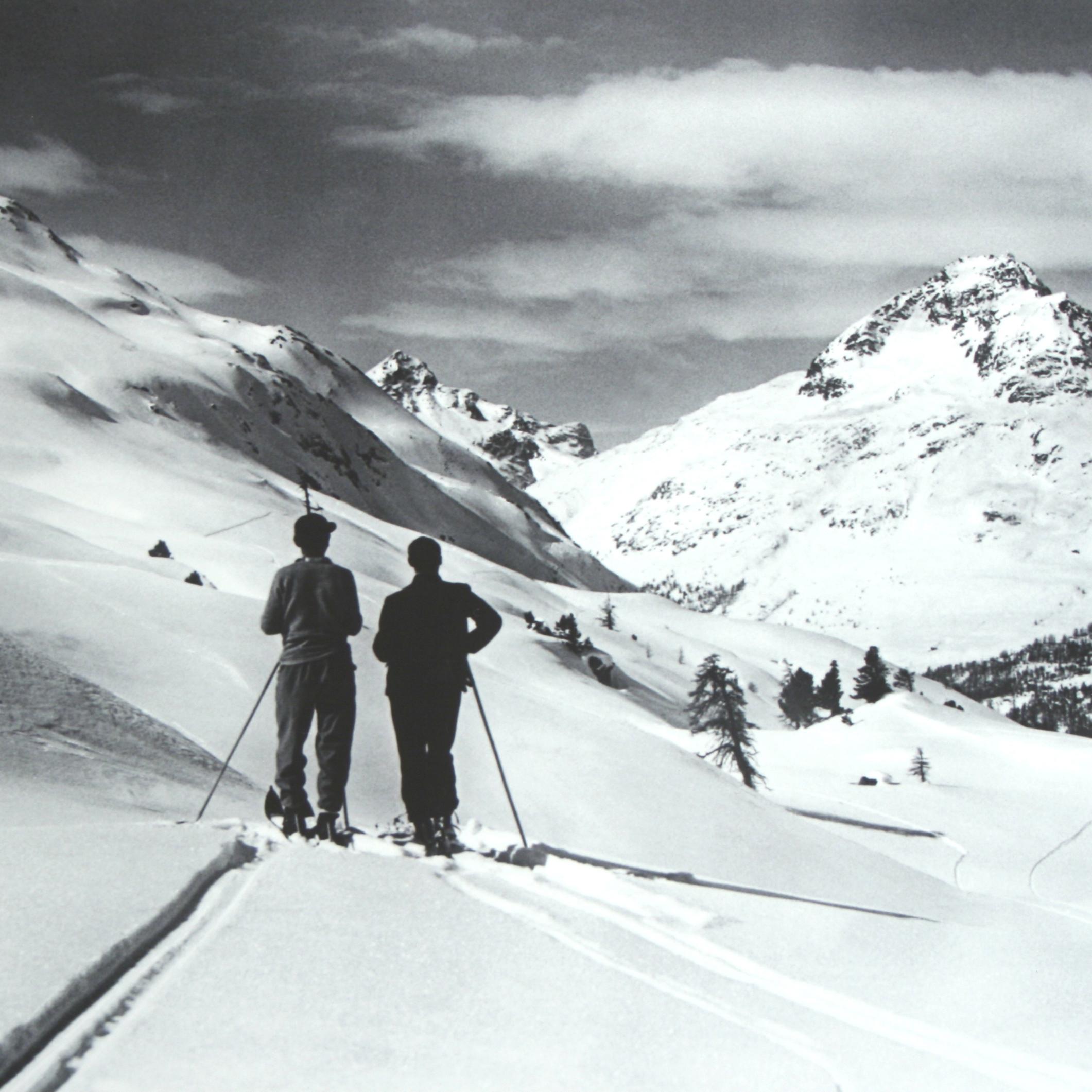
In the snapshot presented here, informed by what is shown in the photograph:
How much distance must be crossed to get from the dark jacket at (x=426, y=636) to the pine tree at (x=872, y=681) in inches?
5028

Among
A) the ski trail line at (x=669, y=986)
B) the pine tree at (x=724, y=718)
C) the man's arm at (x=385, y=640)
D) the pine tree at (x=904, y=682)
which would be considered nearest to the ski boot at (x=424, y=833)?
the man's arm at (x=385, y=640)

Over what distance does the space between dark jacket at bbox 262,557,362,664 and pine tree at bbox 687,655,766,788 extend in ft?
137

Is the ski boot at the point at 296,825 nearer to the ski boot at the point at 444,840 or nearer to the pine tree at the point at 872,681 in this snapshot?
the ski boot at the point at 444,840

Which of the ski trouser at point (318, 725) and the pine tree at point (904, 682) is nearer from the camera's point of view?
the ski trouser at point (318, 725)

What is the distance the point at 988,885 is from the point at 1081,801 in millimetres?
23989

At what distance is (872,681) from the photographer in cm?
13325

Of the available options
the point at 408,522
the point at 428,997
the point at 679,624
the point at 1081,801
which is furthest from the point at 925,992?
the point at 408,522

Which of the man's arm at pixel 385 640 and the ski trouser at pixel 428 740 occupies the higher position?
the man's arm at pixel 385 640

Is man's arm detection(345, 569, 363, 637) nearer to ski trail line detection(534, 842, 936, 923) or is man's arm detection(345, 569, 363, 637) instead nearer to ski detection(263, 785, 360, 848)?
ski detection(263, 785, 360, 848)

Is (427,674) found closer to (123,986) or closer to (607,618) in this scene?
(123,986)

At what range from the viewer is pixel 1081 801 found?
57.9 meters

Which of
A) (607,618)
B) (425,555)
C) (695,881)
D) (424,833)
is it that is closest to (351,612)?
(425,555)

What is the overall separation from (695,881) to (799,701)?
11384cm

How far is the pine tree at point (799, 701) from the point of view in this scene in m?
115
